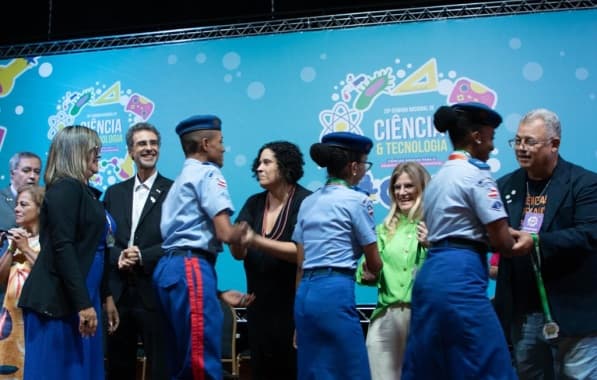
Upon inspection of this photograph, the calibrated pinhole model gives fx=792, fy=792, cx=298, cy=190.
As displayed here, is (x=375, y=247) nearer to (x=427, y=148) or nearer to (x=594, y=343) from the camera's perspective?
(x=594, y=343)

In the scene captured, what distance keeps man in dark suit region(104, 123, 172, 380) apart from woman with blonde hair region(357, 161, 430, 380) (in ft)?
3.89

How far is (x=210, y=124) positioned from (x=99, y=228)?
2.42 ft

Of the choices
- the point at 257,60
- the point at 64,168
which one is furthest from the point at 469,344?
the point at 257,60

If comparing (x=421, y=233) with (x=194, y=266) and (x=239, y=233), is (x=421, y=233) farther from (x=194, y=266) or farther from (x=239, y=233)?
(x=194, y=266)

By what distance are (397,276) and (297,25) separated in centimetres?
264

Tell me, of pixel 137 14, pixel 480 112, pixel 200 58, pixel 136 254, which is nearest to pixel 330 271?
pixel 480 112

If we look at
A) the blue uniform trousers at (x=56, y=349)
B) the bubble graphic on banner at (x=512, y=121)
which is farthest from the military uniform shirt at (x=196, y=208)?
the bubble graphic on banner at (x=512, y=121)

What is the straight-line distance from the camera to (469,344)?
3.02 meters

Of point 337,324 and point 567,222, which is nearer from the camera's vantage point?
point 337,324

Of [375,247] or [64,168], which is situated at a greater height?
[64,168]

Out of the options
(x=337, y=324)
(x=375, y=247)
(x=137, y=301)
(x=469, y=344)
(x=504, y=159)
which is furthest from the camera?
(x=504, y=159)

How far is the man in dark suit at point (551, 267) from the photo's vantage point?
3.67 metres

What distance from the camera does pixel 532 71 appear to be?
5574mm

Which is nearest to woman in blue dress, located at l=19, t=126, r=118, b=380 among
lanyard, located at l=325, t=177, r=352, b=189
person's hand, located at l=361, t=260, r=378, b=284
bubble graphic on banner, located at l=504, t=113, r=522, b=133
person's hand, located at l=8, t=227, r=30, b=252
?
person's hand, located at l=8, t=227, r=30, b=252
